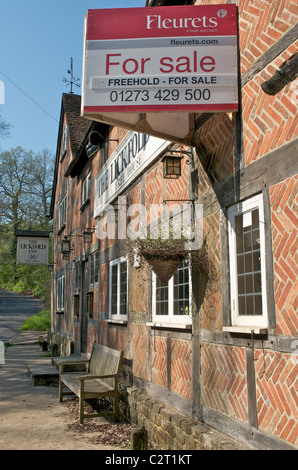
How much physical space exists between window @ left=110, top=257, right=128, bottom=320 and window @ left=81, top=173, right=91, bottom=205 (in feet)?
12.8

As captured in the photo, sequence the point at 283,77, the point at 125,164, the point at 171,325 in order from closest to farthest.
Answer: the point at 283,77, the point at 171,325, the point at 125,164

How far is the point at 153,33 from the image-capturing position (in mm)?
4742

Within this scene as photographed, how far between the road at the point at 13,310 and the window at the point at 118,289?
15438mm

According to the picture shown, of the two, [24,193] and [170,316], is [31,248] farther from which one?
[24,193]

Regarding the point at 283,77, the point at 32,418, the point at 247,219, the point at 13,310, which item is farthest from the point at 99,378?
the point at 13,310

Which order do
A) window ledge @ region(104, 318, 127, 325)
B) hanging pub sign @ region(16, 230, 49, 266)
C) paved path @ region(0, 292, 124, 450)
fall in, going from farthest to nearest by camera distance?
1. hanging pub sign @ region(16, 230, 49, 266)
2. window ledge @ region(104, 318, 127, 325)
3. paved path @ region(0, 292, 124, 450)

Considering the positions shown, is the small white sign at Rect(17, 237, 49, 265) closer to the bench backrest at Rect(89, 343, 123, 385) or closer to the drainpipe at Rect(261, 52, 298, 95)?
the bench backrest at Rect(89, 343, 123, 385)

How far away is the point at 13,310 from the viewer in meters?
37.7

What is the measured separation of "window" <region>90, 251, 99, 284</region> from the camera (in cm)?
1133

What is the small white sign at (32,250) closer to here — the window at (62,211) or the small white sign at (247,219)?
the window at (62,211)

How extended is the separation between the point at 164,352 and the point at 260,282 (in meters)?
2.57

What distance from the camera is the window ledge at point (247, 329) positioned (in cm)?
381

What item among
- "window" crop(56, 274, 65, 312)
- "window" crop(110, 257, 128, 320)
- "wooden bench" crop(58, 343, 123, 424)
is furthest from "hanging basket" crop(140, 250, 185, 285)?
"window" crop(56, 274, 65, 312)

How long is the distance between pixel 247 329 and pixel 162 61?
9.08ft
